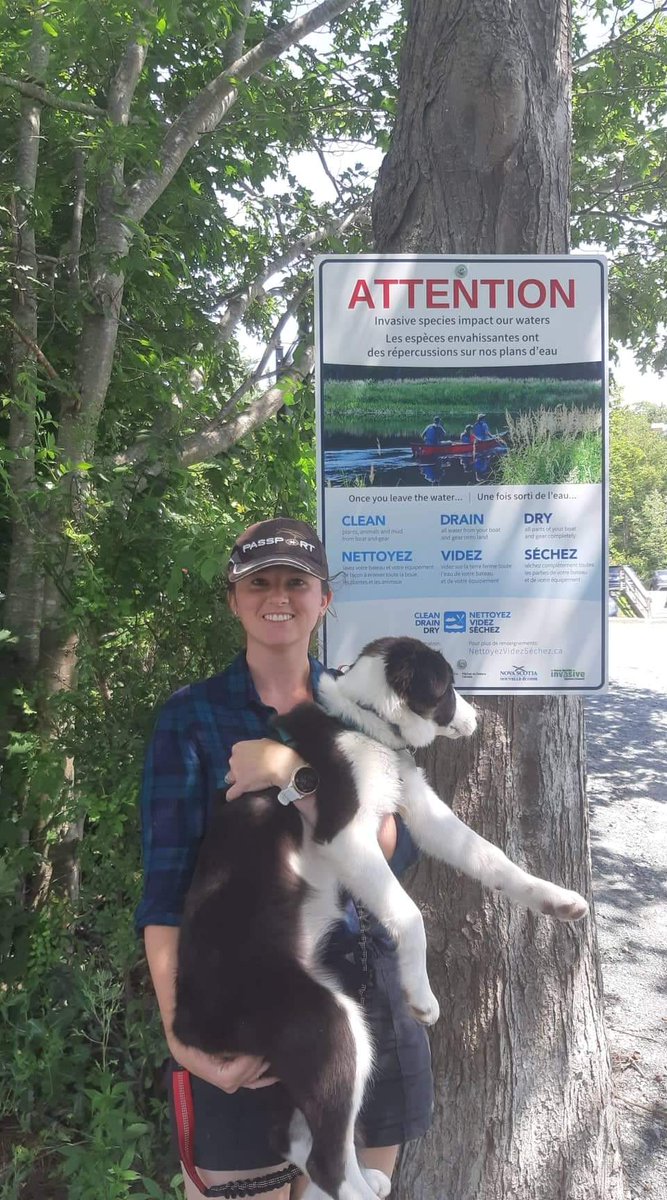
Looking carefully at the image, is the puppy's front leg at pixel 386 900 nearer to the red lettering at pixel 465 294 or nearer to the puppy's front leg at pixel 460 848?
the puppy's front leg at pixel 460 848

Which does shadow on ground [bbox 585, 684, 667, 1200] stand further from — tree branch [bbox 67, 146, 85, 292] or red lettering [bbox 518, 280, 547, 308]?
tree branch [bbox 67, 146, 85, 292]

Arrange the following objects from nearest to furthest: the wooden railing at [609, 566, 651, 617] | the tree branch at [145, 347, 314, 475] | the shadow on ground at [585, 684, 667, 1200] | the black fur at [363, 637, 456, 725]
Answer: the black fur at [363, 637, 456, 725] < the shadow on ground at [585, 684, 667, 1200] < the tree branch at [145, 347, 314, 475] < the wooden railing at [609, 566, 651, 617]

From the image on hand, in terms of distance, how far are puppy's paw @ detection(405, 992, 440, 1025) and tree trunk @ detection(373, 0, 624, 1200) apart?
1.94 ft

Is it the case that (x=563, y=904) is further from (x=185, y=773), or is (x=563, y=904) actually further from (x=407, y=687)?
(x=185, y=773)

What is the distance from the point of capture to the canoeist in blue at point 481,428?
2498 mm

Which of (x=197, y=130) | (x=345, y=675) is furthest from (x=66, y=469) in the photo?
(x=197, y=130)

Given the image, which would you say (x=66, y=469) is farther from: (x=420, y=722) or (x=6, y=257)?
(x=420, y=722)

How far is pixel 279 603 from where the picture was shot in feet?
6.64

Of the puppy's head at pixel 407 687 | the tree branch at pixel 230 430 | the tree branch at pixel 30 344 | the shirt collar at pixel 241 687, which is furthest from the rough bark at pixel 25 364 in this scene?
the puppy's head at pixel 407 687

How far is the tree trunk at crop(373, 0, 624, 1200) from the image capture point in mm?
2594

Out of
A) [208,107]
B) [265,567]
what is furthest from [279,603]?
[208,107]

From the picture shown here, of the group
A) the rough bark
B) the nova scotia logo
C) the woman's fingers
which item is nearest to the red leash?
the woman's fingers

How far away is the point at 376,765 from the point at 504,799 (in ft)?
2.24

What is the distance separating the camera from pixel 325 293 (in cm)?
250
